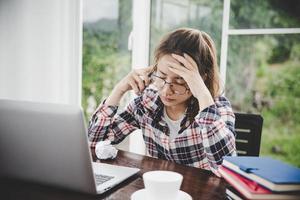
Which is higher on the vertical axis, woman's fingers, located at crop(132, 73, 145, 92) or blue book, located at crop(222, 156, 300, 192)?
woman's fingers, located at crop(132, 73, 145, 92)

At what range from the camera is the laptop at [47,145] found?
0.75 m

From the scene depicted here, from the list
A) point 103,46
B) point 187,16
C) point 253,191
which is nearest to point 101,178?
point 253,191

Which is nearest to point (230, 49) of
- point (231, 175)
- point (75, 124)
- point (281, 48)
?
point (281, 48)

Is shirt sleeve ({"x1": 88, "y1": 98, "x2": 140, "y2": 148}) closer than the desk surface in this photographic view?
No

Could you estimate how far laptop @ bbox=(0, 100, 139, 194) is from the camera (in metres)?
0.75

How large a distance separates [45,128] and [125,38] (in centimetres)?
202

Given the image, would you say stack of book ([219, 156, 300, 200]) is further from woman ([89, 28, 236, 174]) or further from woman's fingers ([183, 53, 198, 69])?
woman's fingers ([183, 53, 198, 69])

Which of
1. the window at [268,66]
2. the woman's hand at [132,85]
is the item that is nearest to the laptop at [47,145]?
the woman's hand at [132,85]

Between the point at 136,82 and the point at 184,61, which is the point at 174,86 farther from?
the point at 136,82

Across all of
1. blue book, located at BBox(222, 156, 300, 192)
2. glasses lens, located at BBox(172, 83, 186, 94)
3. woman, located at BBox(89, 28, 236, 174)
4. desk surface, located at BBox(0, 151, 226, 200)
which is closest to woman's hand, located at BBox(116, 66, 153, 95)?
woman, located at BBox(89, 28, 236, 174)

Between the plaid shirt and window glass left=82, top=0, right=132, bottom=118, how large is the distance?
122 cm

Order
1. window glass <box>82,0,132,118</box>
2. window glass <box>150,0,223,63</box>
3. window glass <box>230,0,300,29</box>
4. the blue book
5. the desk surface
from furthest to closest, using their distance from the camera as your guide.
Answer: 1. window glass <box>82,0,132,118</box>
2. window glass <box>150,0,223,63</box>
3. window glass <box>230,0,300,29</box>
4. the desk surface
5. the blue book

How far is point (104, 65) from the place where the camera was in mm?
2826

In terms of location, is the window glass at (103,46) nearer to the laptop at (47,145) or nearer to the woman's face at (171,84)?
the woman's face at (171,84)
